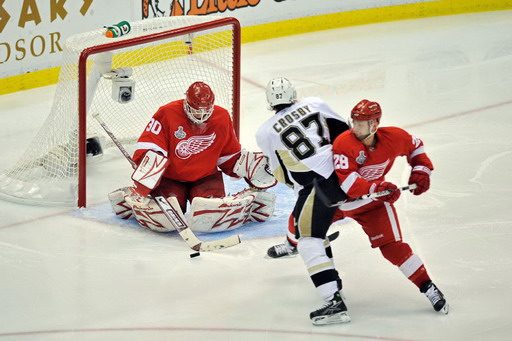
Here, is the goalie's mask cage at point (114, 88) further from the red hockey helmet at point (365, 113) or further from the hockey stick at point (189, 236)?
the red hockey helmet at point (365, 113)

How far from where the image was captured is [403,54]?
8.46 metres

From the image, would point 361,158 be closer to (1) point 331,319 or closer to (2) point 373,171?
(2) point 373,171

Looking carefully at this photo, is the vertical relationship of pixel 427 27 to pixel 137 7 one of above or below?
below

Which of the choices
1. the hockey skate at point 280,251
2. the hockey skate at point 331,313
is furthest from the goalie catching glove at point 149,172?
the hockey skate at point 331,313

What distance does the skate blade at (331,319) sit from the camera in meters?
4.20

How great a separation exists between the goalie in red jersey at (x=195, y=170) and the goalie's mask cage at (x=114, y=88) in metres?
0.45

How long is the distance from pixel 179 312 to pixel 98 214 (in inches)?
50.1

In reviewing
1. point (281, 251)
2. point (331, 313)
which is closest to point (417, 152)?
point (331, 313)

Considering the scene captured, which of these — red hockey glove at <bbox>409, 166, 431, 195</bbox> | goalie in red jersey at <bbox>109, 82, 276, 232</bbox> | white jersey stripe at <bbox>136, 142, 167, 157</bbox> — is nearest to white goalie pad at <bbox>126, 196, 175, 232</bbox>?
goalie in red jersey at <bbox>109, 82, 276, 232</bbox>

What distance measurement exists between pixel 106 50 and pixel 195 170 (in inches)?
30.6

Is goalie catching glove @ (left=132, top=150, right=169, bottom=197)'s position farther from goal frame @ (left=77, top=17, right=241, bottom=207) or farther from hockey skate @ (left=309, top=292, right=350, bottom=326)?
hockey skate @ (left=309, top=292, right=350, bottom=326)

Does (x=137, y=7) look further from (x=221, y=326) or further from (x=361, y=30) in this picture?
(x=221, y=326)

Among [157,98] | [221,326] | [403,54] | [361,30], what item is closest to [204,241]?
[221,326]

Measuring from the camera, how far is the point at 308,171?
4.25 meters
